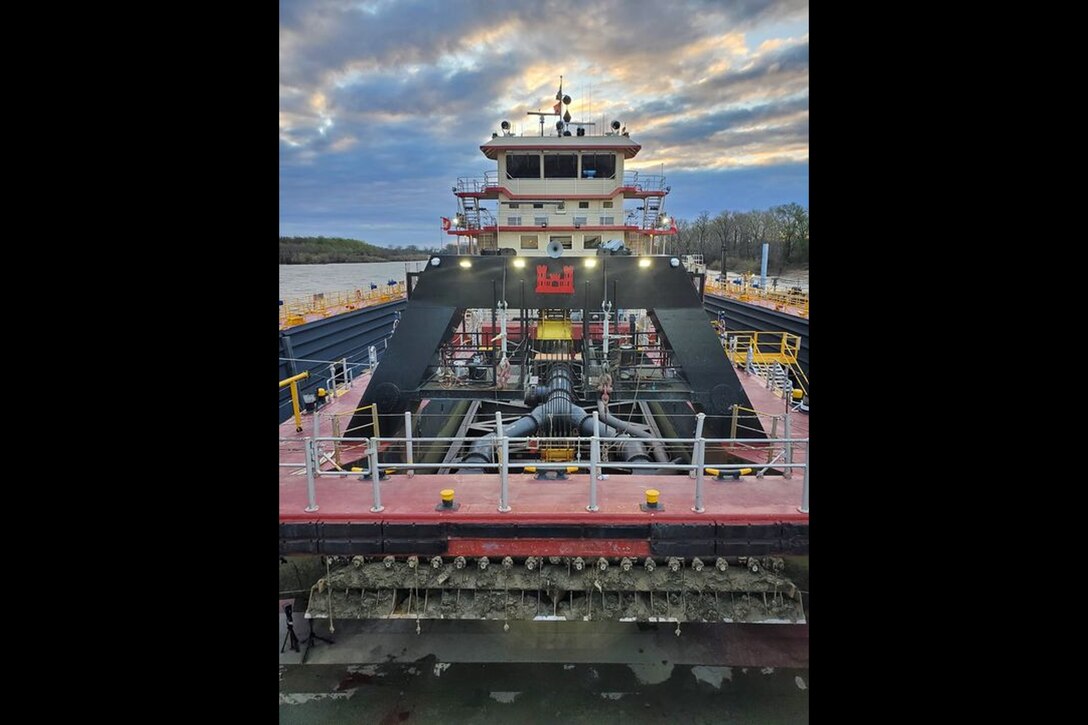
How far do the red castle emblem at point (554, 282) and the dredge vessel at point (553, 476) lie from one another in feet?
0.06

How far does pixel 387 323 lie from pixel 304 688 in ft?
63.7

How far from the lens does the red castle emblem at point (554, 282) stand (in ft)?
22.0

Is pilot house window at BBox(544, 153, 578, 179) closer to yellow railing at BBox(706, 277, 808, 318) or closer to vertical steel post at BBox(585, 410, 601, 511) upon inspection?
vertical steel post at BBox(585, 410, 601, 511)

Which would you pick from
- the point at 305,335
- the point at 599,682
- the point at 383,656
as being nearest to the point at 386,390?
the point at 383,656

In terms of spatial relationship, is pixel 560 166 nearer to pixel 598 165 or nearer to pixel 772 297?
pixel 598 165

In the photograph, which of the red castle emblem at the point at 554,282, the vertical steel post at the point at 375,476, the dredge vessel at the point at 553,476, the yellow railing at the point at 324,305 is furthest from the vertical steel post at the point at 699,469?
the yellow railing at the point at 324,305

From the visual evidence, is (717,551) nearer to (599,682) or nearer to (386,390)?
(599,682)

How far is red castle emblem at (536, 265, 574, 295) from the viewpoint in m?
6.71

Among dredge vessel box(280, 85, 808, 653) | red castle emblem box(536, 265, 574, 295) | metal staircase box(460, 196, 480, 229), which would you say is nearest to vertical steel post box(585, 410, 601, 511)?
dredge vessel box(280, 85, 808, 653)

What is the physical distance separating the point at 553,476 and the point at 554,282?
276 cm

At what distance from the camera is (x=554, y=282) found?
6754 millimetres

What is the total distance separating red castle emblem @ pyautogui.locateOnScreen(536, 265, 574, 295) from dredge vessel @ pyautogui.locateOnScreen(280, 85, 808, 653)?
0.02 m

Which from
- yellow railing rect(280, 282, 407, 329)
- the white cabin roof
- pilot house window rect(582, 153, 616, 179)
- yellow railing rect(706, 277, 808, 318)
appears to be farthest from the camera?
yellow railing rect(706, 277, 808, 318)

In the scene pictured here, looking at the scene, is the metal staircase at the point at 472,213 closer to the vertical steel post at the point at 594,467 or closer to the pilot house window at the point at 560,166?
the pilot house window at the point at 560,166
